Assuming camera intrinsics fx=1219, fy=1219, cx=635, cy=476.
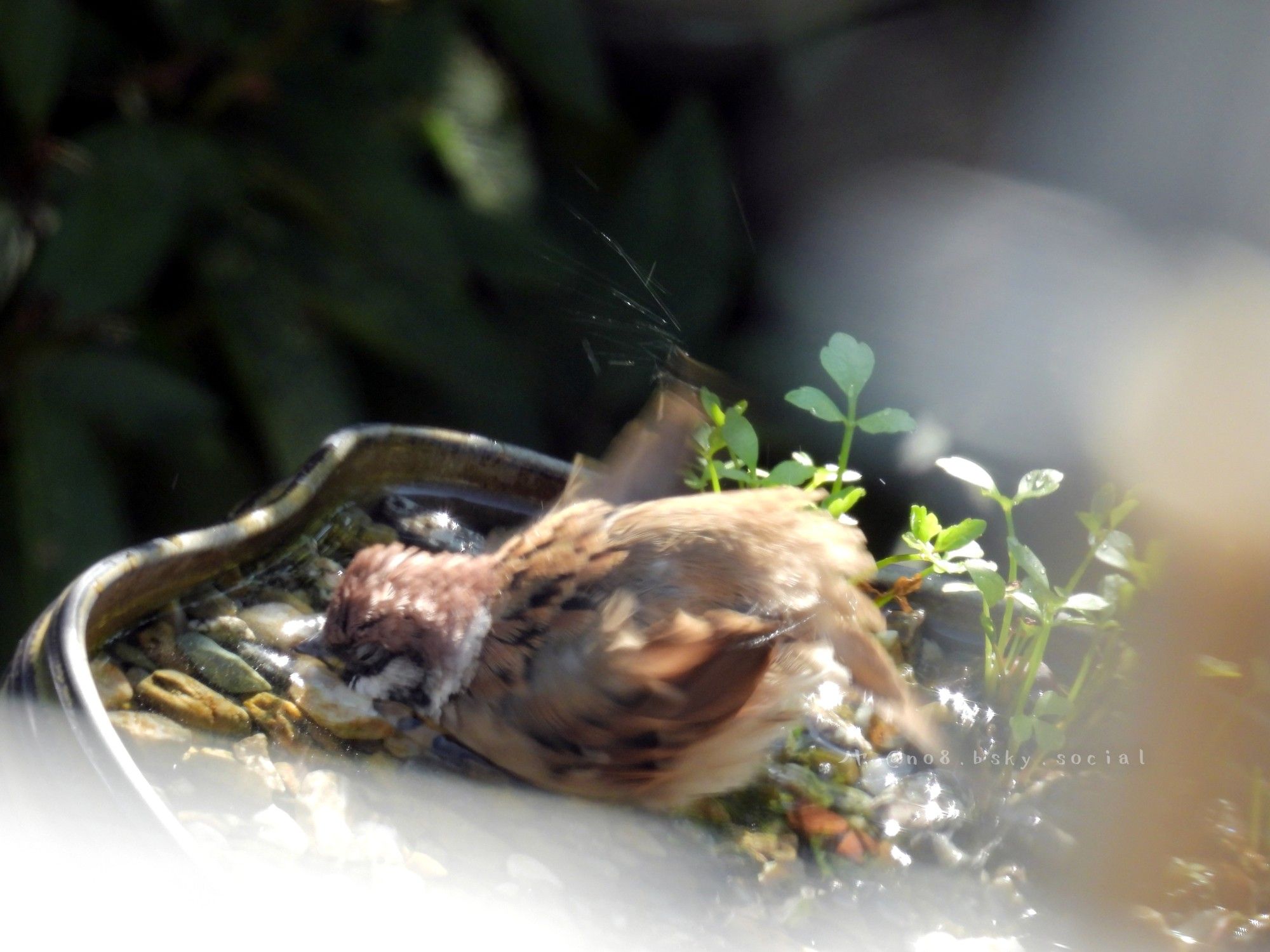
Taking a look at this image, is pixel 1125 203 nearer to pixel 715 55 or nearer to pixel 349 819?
pixel 349 819

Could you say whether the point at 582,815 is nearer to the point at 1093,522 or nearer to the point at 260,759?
the point at 260,759

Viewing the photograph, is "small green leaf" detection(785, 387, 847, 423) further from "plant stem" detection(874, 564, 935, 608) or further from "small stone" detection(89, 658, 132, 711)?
"small stone" detection(89, 658, 132, 711)

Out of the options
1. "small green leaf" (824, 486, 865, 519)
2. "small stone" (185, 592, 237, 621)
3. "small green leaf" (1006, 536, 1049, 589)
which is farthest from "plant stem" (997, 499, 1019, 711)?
"small stone" (185, 592, 237, 621)

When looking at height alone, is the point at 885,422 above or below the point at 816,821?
above

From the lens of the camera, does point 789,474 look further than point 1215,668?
Yes

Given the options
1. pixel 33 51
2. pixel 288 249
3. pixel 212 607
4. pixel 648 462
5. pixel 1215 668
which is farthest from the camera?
pixel 288 249

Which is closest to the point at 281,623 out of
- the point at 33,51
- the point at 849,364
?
the point at 849,364
